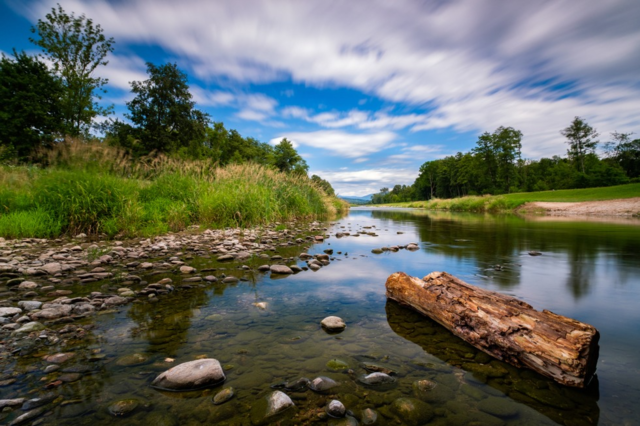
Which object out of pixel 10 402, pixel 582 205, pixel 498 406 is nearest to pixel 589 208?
pixel 582 205

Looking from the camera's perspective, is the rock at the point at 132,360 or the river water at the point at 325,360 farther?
the rock at the point at 132,360

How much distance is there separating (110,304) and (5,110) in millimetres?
39527

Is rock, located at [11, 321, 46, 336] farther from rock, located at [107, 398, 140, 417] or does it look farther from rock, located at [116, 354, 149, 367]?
rock, located at [107, 398, 140, 417]

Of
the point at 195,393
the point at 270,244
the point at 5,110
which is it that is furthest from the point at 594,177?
the point at 5,110

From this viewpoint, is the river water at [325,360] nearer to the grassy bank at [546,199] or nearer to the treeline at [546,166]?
the grassy bank at [546,199]

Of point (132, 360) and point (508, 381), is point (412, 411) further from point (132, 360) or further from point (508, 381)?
point (132, 360)

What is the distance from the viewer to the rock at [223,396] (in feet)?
5.31

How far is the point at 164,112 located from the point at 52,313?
36019 millimetres

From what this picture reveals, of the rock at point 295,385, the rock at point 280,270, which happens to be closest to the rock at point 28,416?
the rock at point 295,385

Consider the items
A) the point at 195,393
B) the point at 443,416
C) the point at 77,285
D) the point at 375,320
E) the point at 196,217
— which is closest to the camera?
the point at 443,416

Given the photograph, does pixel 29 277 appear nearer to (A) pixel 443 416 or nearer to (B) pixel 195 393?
(B) pixel 195 393

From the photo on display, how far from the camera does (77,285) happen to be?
3736 mm

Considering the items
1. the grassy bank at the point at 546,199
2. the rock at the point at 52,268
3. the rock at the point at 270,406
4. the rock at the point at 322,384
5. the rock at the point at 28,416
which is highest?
the grassy bank at the point at 546,199

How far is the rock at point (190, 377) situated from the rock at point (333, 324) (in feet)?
3.59
